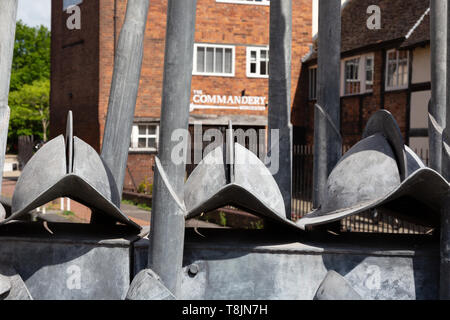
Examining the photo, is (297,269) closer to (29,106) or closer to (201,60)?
(201,60)

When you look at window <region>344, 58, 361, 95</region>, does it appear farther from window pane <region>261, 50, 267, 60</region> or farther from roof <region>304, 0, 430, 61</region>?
window pane <region>261, 50, 267, 60</region>

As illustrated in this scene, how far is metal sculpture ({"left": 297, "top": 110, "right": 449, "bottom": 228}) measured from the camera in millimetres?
3195

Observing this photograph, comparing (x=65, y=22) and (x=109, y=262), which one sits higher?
(x=65, y=22)

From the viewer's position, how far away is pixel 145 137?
22250mm

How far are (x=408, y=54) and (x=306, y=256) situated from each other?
15.0 meters

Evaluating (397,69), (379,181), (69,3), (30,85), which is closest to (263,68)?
(397,69)

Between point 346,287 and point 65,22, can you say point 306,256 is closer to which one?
point 346,287

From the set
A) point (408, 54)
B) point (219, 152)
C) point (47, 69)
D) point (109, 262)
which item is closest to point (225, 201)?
point (219, 152)

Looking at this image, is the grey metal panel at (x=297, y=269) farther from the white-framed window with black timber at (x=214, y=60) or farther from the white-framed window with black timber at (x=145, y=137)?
the white-framed window with black timber at (x=214, y=60)

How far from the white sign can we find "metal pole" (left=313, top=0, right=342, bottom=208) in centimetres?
1806

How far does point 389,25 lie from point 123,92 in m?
15.8

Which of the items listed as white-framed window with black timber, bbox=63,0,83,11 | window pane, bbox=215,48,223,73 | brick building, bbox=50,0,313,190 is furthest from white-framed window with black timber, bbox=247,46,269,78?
white-framed window with black timber, bbox=63,0,83,11

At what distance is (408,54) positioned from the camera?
672 inches

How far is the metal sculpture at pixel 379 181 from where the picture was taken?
10.5 feet
